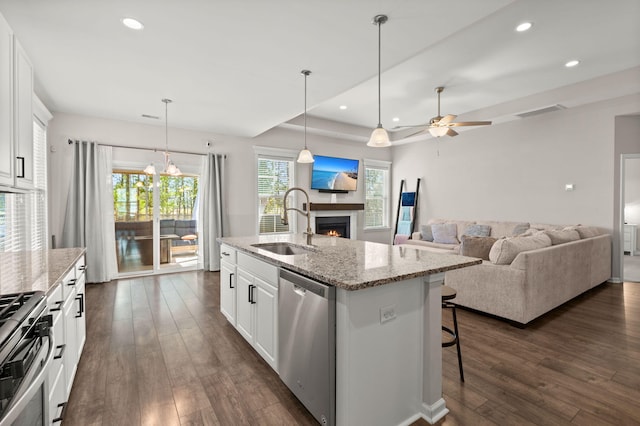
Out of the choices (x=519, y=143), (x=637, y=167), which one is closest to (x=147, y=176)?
(x=519, y=143)

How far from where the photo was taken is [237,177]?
19.6 ft

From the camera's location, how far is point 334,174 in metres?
6.96

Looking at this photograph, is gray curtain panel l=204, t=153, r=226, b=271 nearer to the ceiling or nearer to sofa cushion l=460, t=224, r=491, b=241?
the ceiling

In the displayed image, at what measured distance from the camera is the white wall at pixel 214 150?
4.55m

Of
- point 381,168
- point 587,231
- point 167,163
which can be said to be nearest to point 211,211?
point 167,163

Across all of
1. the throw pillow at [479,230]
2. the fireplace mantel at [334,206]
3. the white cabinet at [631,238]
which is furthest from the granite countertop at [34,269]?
the white cabinet at [631,238]

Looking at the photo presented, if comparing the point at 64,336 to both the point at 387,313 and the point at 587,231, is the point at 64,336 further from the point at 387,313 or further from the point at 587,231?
the point at 587,231

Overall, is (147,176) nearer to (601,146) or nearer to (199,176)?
(199,176)

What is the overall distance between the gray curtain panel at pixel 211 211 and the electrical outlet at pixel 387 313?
15.1 ft

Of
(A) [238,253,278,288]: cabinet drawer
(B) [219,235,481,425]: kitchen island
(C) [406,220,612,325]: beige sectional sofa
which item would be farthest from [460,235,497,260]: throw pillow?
(A) [238,253,278,288]: cabinet drawer

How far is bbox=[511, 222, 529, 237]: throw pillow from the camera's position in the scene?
515cm

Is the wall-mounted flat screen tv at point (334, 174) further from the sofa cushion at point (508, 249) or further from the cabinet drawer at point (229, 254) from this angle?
the sofa cushion at point (508, 249)

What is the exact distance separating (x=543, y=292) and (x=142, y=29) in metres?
4.59

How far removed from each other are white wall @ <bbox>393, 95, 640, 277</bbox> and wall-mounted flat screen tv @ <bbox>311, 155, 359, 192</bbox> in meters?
1.78
